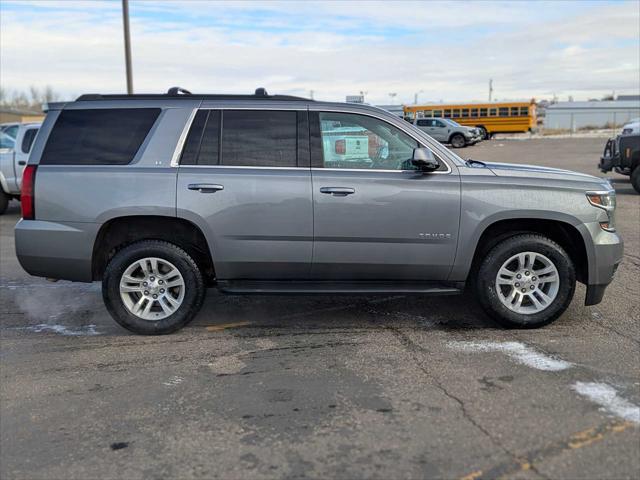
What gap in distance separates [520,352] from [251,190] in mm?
2466

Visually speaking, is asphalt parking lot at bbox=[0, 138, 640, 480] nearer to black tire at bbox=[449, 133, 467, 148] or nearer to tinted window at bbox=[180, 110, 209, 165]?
tinted window at bbox=[180, 110, 209, 165]

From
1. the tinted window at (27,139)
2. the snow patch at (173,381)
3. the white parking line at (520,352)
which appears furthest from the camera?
the tinted window at (27,139)

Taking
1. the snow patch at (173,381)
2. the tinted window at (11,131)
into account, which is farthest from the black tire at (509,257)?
the tinted window at (11,131)

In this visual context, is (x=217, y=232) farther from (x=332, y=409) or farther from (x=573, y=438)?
(x=573, y=438)

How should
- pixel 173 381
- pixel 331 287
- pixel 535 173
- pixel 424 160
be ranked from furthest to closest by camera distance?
pixel 535 173 < pixel 331 287 < pixel 424 160 < pixel 173 381

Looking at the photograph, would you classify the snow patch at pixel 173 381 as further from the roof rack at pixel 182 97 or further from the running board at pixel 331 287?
the roof rack at pixel 182 97

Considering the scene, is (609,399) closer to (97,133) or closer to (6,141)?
(97,133)

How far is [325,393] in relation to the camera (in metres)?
4.15

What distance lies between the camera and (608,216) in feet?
17.4

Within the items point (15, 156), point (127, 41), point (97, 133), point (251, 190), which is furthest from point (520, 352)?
point (127, 41)

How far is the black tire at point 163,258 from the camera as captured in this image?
527cm

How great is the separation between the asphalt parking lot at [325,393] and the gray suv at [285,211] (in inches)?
16.8

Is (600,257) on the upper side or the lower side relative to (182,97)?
lower

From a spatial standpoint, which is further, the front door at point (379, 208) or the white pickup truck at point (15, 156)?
the white pickup truck at point (15, 156)
